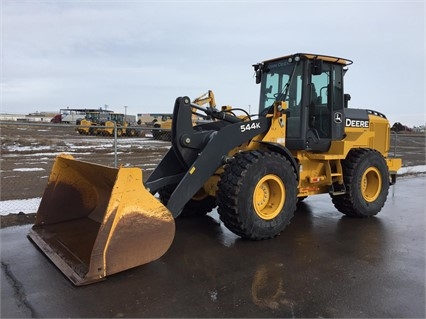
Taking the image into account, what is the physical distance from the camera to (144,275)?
4.14 metres

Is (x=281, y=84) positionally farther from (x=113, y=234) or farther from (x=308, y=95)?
(x=113, y=234)

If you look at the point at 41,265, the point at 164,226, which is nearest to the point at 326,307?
the point at 164,226

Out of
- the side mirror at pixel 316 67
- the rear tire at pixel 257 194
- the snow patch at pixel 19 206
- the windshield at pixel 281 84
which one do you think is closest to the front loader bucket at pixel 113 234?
the rear tire at pixel 257 194

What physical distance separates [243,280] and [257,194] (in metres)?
1.59

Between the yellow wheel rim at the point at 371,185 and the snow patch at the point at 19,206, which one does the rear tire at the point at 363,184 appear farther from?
the snow patch at the point at 19,206

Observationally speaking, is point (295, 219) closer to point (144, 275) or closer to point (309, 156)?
point (309, 156)

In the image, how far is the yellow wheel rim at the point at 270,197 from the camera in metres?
5.41

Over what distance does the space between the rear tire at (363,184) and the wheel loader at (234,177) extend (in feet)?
0.06

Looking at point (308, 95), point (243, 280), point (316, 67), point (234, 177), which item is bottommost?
point (243, 280)

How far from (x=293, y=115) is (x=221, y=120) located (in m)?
1.23

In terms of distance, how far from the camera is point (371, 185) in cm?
716

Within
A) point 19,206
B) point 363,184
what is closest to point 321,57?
point 363,184

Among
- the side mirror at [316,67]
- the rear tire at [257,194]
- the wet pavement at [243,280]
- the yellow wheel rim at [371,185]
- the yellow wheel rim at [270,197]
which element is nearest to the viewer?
the wet pavement at [243,280]

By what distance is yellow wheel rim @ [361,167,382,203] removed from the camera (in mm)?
6992
